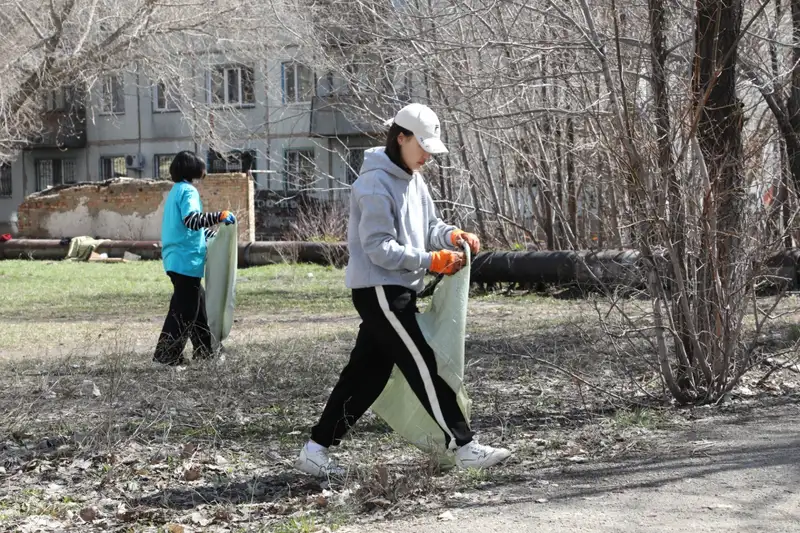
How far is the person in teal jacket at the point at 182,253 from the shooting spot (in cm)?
897

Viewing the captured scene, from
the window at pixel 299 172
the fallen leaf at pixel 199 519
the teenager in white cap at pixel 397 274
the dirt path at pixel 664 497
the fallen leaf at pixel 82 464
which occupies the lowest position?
the fallen leaf at pixel 199 519

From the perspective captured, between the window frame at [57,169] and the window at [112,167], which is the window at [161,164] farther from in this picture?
the window frame at [57,169]

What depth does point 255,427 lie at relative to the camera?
668 centimetres

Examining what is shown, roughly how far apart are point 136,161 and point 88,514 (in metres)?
41.4

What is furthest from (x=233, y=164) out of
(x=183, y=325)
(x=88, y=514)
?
(x=88, y=514)

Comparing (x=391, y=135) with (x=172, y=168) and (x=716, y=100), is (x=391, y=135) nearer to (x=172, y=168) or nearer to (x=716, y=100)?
(x=716, y=100)

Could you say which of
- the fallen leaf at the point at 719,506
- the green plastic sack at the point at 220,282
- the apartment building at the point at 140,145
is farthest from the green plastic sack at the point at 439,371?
the apartment building at the point at 140,145

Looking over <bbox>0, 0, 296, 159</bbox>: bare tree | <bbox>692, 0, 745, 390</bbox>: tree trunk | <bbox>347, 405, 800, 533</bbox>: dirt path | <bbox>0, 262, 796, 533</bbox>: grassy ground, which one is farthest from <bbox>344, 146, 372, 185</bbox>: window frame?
<bbox>347, 405, 800, 533</bbox>: dirt path

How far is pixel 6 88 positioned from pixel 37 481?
1541cm

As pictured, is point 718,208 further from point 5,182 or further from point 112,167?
point 5,182

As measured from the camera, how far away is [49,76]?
62.7 feet

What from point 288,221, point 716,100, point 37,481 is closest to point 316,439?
point 37,481

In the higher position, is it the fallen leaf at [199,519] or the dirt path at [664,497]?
the dirt path at [664,497]

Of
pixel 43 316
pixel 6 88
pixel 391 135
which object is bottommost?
pixel 43 316
